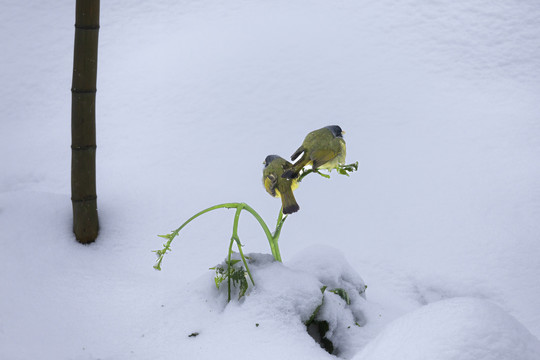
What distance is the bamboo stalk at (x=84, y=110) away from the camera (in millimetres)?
1885

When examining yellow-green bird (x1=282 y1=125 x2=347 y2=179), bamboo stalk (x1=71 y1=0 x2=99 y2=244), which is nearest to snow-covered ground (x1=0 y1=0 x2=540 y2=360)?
bamboo stalk (x1=71 y1=0 x2=99 y2=244)

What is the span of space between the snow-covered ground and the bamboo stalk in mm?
154

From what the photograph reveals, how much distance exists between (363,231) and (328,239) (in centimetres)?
16

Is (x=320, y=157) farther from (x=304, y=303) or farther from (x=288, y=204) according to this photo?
(x=304, y=303)

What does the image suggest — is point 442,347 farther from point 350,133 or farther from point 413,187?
point 350,133

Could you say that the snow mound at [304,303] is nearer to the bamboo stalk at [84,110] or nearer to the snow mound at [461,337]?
the snow mound at [461,337]

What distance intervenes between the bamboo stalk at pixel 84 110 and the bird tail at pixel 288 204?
0.83 meters

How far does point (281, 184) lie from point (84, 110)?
829 mm

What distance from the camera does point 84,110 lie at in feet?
6.30

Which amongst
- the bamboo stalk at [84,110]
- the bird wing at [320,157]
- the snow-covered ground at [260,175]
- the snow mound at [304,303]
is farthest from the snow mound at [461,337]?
the bamboo stalk at [84,110]

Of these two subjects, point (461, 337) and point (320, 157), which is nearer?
point (461, 337)

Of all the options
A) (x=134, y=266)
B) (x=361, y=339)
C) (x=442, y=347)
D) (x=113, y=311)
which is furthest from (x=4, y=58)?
(x=442, y=347)

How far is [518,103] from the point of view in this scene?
9.99ft

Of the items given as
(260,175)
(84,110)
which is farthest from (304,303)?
(260,175)
